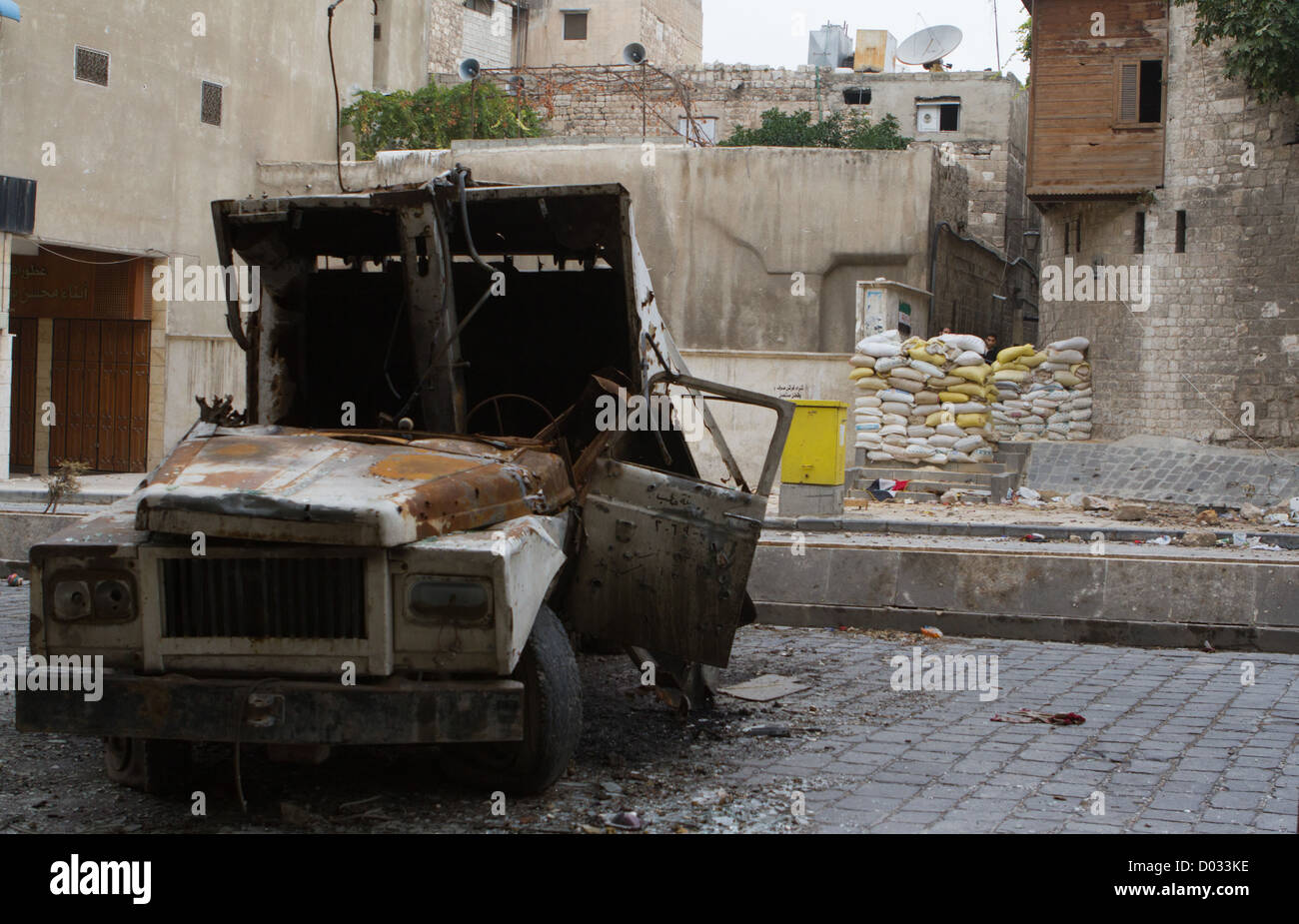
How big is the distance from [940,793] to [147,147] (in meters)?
23.4

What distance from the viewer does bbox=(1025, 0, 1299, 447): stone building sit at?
2578 cm

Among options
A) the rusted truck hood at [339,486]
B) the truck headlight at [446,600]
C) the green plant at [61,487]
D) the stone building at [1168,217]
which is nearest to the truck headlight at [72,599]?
the rusted truck hood at [339,486]

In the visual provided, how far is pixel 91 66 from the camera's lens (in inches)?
942

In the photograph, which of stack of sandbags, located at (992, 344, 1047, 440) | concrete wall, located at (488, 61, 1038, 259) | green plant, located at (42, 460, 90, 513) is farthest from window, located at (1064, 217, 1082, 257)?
green plant, located at (42, 460, 90, 513)

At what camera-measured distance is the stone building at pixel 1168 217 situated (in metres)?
25.8

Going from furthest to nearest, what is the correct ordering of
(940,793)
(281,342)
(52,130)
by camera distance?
(52,130), (281,342), (940,793)

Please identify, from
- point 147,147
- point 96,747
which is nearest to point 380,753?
point 96,747

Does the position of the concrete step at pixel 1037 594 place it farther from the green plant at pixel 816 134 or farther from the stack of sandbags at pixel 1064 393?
the green plant at pixel 816 134

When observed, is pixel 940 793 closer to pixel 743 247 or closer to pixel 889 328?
pixel 889 328

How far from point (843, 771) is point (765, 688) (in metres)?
1.87

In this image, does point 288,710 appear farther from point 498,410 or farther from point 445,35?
point 445,35
